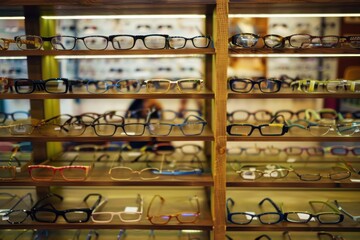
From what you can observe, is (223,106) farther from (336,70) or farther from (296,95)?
(336,70)

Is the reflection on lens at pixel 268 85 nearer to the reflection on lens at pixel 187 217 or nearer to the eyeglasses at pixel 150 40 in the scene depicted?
the eyeglasses at pixel 150 40

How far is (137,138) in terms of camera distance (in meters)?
2.19

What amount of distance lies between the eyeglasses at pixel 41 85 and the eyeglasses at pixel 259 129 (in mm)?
1138

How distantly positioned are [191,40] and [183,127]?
0.63 m

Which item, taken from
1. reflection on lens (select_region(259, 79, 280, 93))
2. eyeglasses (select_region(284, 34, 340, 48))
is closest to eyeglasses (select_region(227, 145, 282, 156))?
reflection on lens (select_region(259, 79, 280, 93))

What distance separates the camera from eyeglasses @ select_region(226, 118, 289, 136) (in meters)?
2.19

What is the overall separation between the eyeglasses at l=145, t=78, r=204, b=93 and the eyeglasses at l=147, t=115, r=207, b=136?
23cm

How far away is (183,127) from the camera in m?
2.43

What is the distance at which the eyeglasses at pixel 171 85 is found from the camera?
2.24m

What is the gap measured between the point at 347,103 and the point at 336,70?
713 mm

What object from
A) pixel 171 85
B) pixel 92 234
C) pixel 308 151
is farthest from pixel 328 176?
pixel 92 234

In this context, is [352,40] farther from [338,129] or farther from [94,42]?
[94,42]

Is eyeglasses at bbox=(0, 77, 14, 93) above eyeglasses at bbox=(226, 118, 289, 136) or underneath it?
above

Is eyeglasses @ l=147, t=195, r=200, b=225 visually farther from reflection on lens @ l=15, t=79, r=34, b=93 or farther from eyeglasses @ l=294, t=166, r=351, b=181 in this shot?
reflection on lens @ l=15, t=79, r=34, b=93
